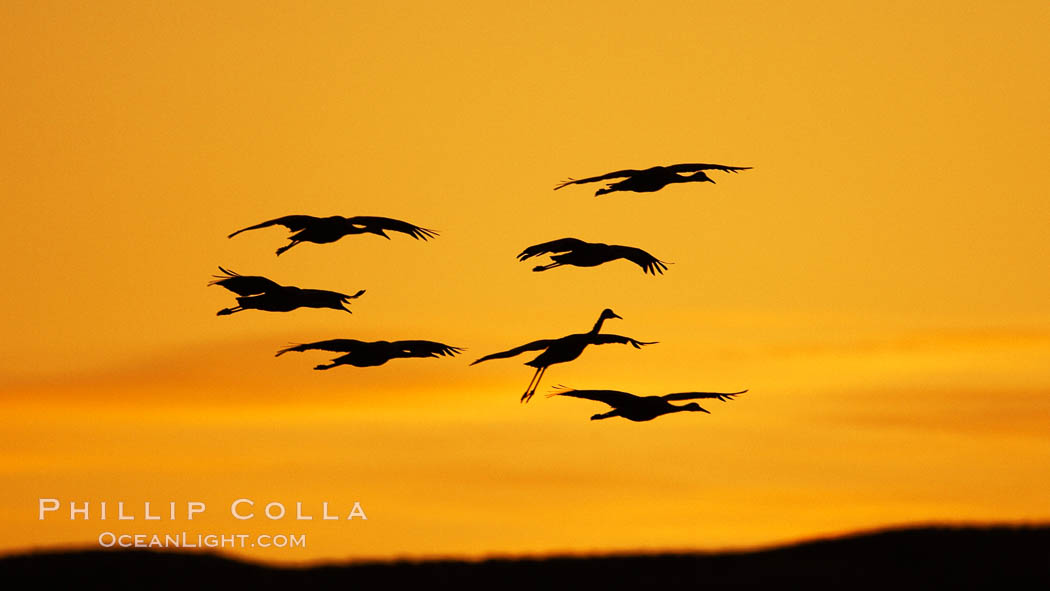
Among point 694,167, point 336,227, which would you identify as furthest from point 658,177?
point 336,227

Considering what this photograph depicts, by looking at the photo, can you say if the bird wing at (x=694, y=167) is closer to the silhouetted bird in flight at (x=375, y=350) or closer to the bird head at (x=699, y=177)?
the bird head at (x=699, y=177)

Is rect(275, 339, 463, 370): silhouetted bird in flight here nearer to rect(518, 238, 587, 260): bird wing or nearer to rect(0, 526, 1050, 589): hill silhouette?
rect(518, 238, 587, 260): bird wing

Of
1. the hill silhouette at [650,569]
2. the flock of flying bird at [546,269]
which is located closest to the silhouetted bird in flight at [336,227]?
the flock of flying bird at [546,269]

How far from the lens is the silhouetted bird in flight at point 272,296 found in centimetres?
3569

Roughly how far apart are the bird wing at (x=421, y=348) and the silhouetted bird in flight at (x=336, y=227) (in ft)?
8.25

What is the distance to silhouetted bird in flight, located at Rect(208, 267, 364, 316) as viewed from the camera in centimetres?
3569

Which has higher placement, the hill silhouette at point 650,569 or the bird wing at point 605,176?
the bird wing at point 605,176

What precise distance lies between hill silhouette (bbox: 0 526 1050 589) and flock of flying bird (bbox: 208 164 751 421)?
256 inches

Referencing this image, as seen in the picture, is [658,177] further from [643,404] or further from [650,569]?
[650,569]

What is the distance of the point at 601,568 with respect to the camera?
2848cm

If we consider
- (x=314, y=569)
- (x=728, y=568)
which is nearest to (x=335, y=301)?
(x=314, y=569)

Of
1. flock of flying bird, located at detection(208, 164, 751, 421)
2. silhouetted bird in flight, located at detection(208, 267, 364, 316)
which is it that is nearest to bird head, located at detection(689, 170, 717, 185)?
flock of flying bird, located at detection(208, 164, 751, 421)

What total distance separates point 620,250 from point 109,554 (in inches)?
517

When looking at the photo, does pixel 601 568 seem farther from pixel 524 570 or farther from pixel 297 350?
pixel 297 350
